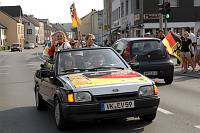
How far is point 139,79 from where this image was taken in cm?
792

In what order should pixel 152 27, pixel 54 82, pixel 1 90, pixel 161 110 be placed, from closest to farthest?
pixel 54 82, pixel 161 110, pixel 1 90, pixel 152 27

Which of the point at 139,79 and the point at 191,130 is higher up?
the point at 139,79

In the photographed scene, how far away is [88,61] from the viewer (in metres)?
8.93

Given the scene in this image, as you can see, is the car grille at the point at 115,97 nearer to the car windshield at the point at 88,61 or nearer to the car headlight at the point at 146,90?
the car headlight at the point at 146,90

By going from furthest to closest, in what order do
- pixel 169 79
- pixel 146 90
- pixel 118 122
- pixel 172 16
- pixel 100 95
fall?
pixel 172 16 < pixel 169 79 < pixel 118 122 < pixel 146 90 < pixel 100 95

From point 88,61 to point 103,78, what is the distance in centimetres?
107

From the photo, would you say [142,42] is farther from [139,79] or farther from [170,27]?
[170,27]

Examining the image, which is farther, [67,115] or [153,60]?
[153,60]

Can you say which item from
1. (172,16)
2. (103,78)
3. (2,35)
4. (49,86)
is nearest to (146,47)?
(49,86)

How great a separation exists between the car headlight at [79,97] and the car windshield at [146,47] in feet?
26.6

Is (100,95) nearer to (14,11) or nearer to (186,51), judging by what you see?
(186,51)

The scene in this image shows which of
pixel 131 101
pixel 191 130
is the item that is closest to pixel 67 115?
pixel 131 101

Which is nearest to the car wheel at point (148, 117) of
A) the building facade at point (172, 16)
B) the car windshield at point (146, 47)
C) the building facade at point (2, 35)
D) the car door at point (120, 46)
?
the car windshield at point (146, 47)

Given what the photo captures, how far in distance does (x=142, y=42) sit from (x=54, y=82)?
24.4 feet
